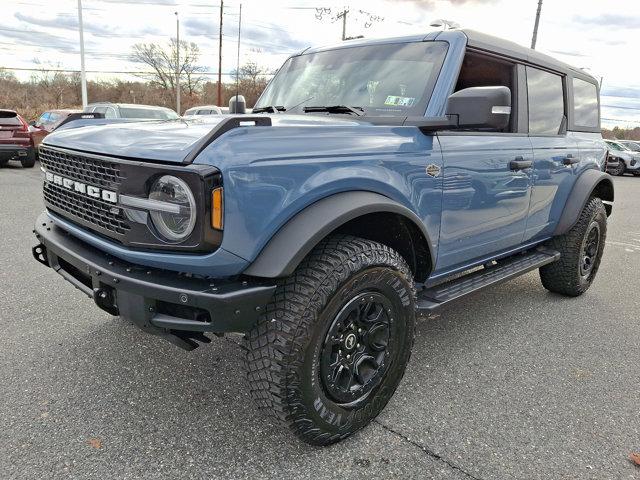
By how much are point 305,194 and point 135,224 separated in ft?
2.31

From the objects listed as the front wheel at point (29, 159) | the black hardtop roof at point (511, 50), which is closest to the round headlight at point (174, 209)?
the black hardtop roof at point (511, 50)

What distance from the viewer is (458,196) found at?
283cm

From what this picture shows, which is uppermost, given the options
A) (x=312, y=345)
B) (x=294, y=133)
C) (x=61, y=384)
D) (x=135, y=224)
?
(x=294, y=133)

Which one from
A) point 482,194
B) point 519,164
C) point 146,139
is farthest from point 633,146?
point 146,139

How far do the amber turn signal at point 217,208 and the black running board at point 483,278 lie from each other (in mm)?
1306

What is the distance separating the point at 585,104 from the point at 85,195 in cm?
437

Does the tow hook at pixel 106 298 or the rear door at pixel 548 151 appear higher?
the rear door at pixel 548 151

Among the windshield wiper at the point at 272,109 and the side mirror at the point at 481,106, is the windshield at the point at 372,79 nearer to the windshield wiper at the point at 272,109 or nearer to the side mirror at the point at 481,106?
the windshield wiper at the point at 272,109

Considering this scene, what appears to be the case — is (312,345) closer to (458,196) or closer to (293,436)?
(293,436)

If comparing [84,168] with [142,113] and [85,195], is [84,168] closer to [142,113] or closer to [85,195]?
[85,195]

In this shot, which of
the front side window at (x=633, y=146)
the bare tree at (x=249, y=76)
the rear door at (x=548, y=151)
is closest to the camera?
the rear door at (x=548, y=151)

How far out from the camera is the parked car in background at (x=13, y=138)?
39.8ft

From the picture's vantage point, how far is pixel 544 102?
12.6 ft

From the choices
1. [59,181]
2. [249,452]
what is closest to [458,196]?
[249,452]
